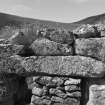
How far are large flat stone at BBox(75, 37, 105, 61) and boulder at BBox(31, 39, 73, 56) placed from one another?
22 cm

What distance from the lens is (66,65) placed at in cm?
462

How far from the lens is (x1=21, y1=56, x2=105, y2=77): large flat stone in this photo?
4.41m

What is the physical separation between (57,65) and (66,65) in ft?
0.59

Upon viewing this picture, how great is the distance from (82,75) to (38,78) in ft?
2.95

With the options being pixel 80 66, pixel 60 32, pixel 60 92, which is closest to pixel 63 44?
pixel 60 32

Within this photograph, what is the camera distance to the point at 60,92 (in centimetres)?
463

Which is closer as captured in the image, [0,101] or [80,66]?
[80,66]

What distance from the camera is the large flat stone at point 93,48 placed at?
4441 millimetres

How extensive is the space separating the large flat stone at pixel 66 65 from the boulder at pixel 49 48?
10 cm

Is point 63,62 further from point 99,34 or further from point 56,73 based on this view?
point 99,34

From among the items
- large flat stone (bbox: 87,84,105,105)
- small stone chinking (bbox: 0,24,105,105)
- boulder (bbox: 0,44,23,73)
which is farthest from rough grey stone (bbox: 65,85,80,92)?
boulder (bbox: 0,44,23,73)

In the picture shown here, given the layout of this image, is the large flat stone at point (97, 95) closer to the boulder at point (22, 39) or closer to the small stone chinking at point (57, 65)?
the small stone chinking at point (57, 65)

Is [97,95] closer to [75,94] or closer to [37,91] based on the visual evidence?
[75,94]

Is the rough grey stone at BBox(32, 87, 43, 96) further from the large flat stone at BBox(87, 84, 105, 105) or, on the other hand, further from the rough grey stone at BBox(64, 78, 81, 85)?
the large flat stone at BBox(87, 84, 105, 105)
